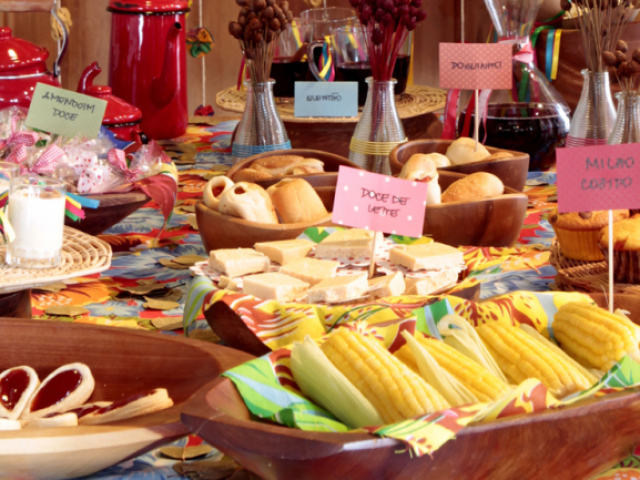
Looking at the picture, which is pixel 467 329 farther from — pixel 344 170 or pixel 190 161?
pixel 190 161

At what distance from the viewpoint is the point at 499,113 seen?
178 cm

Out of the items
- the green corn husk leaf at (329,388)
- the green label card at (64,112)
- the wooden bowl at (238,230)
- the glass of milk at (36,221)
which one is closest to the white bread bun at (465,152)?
the wooden bowl at (238,230)

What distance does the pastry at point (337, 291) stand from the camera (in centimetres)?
85

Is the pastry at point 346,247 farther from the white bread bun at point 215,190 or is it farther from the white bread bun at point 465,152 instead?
the white bread bun at point 465,152

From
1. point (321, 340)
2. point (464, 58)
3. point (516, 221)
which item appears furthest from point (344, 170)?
point (464, 58)

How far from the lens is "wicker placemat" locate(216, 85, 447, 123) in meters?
1.81

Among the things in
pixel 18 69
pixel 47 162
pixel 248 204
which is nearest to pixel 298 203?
pixel 248 204

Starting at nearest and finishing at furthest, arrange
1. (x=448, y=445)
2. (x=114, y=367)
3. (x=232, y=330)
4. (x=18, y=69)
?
(x=448, y=445) < (x=114, y=367) < (x=232, y=330) < (x=18, y=69)

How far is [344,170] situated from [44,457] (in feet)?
1.55

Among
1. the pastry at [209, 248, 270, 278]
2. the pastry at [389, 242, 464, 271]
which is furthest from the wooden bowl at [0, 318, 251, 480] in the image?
the pastry at [389, 242, 464, 271]

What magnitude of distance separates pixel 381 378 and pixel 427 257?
391 mm

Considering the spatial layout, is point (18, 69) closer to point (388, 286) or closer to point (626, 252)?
point (388, 286)

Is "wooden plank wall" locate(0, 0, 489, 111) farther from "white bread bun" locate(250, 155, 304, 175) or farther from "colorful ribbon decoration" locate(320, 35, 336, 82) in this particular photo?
"white bread bun" locate(250, 155, 304, 175)

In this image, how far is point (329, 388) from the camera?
0.57 metres
